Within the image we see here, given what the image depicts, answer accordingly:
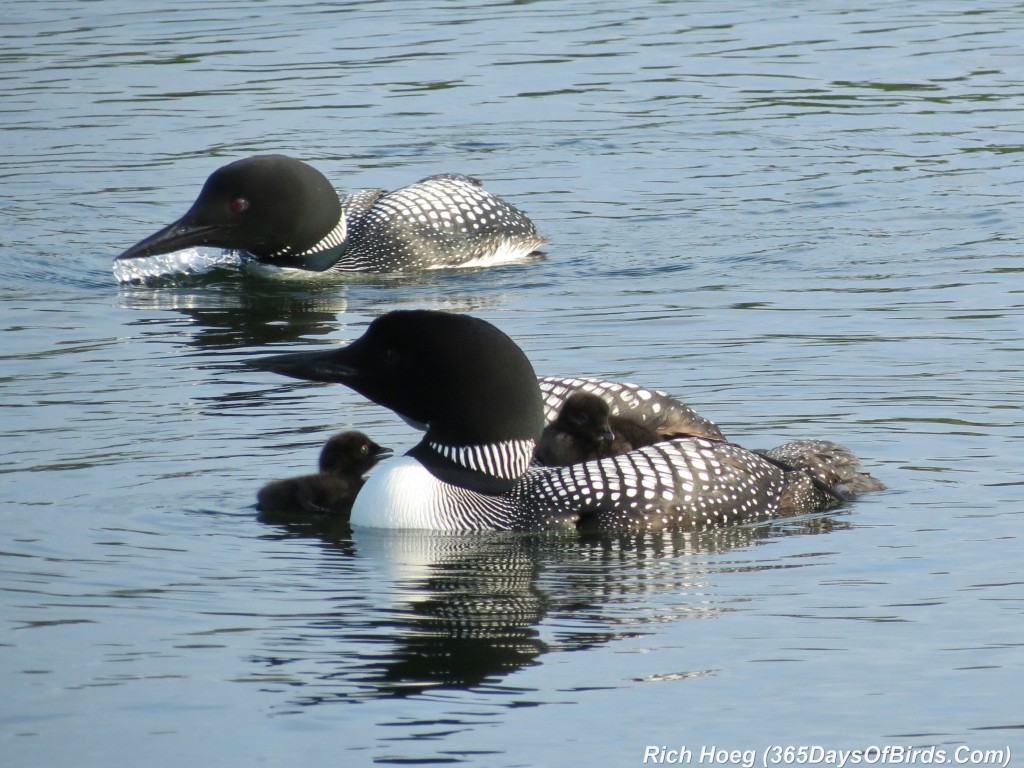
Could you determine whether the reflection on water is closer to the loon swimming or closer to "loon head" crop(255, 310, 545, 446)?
the loon swimming

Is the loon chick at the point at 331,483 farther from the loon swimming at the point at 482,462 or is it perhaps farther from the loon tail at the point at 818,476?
the loon tail at the point at 818,476

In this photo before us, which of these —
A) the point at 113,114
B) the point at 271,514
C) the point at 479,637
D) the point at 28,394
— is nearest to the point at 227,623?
the point at 479,637

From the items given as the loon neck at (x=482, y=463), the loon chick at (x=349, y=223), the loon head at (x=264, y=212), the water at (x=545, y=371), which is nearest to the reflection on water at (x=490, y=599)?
the water at (x=545, y=371)

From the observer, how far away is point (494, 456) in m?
6.18

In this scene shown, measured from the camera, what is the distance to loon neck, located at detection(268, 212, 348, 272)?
1053cm

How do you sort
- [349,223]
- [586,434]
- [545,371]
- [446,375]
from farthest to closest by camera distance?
[349,223] < [545,371] < [586,434] < [446,375]

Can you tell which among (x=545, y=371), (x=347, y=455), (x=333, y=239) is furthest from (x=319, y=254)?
(x=347, y=455)

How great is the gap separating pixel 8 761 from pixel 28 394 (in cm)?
352

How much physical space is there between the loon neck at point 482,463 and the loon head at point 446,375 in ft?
0.07

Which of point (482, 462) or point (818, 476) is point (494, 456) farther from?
point (818, 476)

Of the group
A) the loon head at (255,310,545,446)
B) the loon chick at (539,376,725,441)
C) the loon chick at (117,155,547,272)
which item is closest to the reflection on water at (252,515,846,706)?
the loon head at (255,310,545,446)

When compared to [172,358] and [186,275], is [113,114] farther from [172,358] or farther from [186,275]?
[172,358]

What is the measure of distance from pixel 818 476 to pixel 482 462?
1.09m

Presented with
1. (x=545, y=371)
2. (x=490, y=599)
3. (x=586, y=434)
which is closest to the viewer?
(x=490, y=599)
